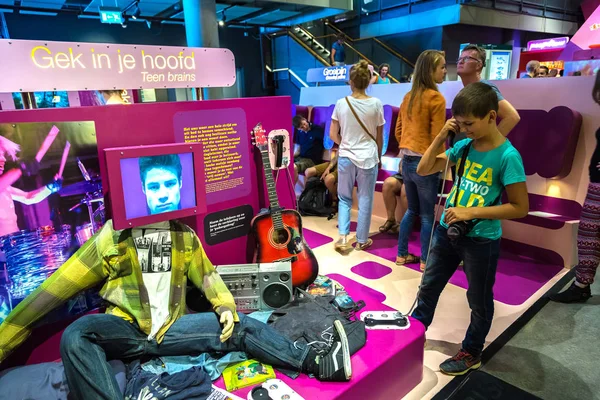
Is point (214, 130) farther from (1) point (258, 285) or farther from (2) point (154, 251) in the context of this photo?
(1) point (258, 285)

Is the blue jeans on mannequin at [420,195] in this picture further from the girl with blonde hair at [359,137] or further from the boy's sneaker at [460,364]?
the boy's sneaker at [460,364]

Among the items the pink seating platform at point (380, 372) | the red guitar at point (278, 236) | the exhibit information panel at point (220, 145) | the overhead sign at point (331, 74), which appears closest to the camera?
the pink seating platform at point (380, 372)

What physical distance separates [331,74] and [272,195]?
492 cm

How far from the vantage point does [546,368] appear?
2176mm

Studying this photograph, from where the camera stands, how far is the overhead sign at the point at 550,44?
35.1 ft

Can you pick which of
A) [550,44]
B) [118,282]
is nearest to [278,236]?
[118,282]

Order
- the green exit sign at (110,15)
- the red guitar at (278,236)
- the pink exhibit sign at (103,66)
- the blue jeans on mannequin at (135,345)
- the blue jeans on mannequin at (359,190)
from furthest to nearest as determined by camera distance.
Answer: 1. the green exit sign at (110,15)
2. the blue jeans on mannequin at (359,190)
3. the red guitar at (278,236)
4. the pink exhibit sign at (103,66)
5. the blue jeans on mannequin at (135,345)

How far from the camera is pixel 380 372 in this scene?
1858 mm

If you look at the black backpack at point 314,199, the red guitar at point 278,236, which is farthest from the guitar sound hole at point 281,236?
the black backpack at point 314,199

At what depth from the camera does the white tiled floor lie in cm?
220

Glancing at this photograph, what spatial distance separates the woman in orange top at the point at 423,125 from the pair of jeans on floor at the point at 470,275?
99 centimetres

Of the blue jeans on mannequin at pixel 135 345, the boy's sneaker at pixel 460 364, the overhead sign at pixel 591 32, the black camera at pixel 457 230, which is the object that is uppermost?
the overhead sign at pixel 591 32

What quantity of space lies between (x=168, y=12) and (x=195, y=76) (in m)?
10.0

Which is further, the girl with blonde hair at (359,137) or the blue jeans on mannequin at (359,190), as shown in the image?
the blue jeans on mannequin at (359,190)
